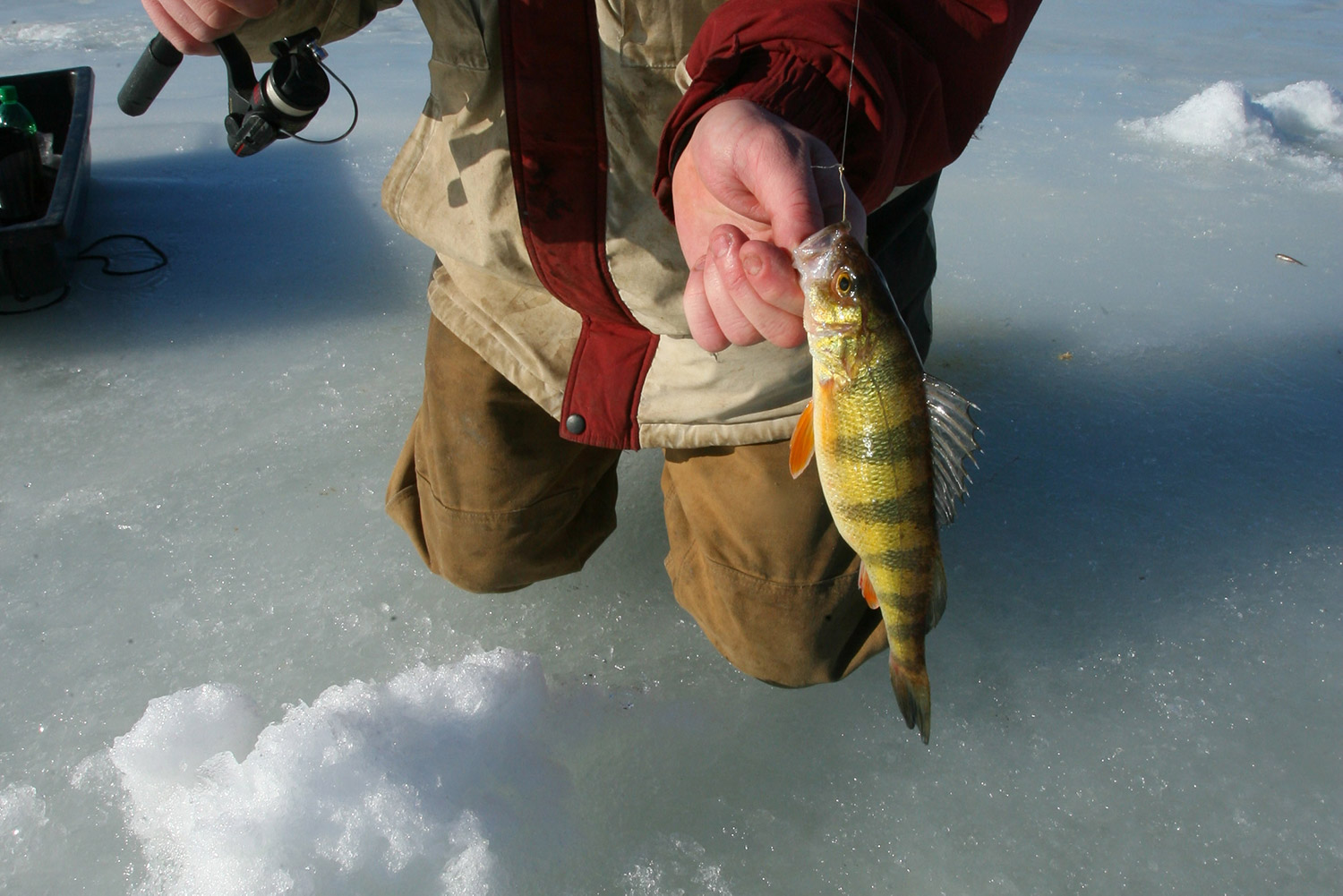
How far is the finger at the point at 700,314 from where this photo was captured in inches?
49.2

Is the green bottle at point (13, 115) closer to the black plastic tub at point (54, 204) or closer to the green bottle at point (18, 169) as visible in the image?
the green bottle at point (18, 169)

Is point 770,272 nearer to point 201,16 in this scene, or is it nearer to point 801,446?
point 801,446

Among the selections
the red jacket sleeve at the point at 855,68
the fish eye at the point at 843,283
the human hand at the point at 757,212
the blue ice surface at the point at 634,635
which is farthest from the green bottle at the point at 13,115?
the fish eye at the point at 843,283

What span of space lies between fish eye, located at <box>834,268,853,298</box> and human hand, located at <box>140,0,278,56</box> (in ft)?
3.25

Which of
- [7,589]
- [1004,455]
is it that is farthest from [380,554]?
[1004,455]

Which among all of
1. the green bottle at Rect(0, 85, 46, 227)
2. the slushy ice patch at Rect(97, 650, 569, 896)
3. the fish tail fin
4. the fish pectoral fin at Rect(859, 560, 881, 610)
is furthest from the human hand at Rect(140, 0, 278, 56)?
the green bottle at Rect(0, 85, 46, 227)

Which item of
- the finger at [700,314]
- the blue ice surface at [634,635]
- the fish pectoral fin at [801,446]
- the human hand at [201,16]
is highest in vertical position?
the human hand at [201,16]

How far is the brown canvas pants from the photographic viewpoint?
191cm

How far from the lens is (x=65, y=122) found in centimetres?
389

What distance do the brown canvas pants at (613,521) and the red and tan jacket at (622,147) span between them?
114mm

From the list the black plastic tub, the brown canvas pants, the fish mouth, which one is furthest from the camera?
the black plastic tub

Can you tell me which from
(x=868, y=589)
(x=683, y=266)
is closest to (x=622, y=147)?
(x=683, y=266)

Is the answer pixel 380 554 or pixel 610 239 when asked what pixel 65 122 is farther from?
pixel 610 239

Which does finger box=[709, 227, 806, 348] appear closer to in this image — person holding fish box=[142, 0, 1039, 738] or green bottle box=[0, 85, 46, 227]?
person holding fish box=[142, 0, 1039, 738]
